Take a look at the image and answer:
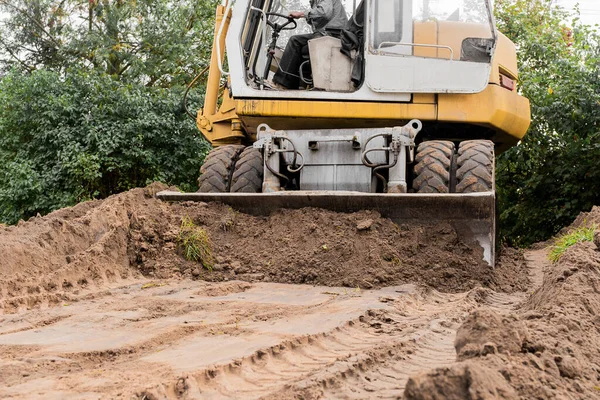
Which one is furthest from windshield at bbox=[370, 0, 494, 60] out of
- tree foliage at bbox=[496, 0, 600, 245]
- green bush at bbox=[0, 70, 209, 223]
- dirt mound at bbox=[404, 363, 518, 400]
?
green bush at bbox=[0, 70, 209, 223]

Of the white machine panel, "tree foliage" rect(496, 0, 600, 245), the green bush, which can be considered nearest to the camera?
the white machine panel

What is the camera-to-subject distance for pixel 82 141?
1392 centimetres

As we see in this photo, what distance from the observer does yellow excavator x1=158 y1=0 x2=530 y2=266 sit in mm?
7703

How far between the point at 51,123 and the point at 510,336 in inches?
475

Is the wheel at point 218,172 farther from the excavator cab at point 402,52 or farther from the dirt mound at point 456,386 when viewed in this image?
the dirt mound at point 456,386

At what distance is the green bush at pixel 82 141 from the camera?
1367cm

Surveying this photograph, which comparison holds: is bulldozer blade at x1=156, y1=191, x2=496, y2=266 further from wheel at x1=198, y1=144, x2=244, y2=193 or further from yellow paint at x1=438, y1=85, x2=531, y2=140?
yellow paint at x1=438, y1=85, x2=531, y2=140

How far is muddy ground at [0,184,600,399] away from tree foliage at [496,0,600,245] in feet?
12.9

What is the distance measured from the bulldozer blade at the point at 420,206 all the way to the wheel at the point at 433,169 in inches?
19.5

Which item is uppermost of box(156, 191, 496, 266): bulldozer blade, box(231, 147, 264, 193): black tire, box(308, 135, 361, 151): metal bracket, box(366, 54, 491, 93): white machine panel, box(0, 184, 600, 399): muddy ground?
box(366, 54, 491, 93): white machine panel

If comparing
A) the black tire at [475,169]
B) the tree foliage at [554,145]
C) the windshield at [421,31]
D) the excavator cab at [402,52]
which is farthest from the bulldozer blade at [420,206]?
the tree foliage at [554,145]

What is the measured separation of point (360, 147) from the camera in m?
7.83

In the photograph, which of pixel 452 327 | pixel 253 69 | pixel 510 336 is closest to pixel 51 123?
pixel 253 69

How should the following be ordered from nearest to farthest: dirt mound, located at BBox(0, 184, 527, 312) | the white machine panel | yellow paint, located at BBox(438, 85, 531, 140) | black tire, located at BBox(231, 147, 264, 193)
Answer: dirt mound, located at BBox(0, 184, 527, 312)
the white machine panel
yellow paint, located at BBox(438, 85, 531, 140)
black tire, located at BBox(231, 147, 264, 193)
